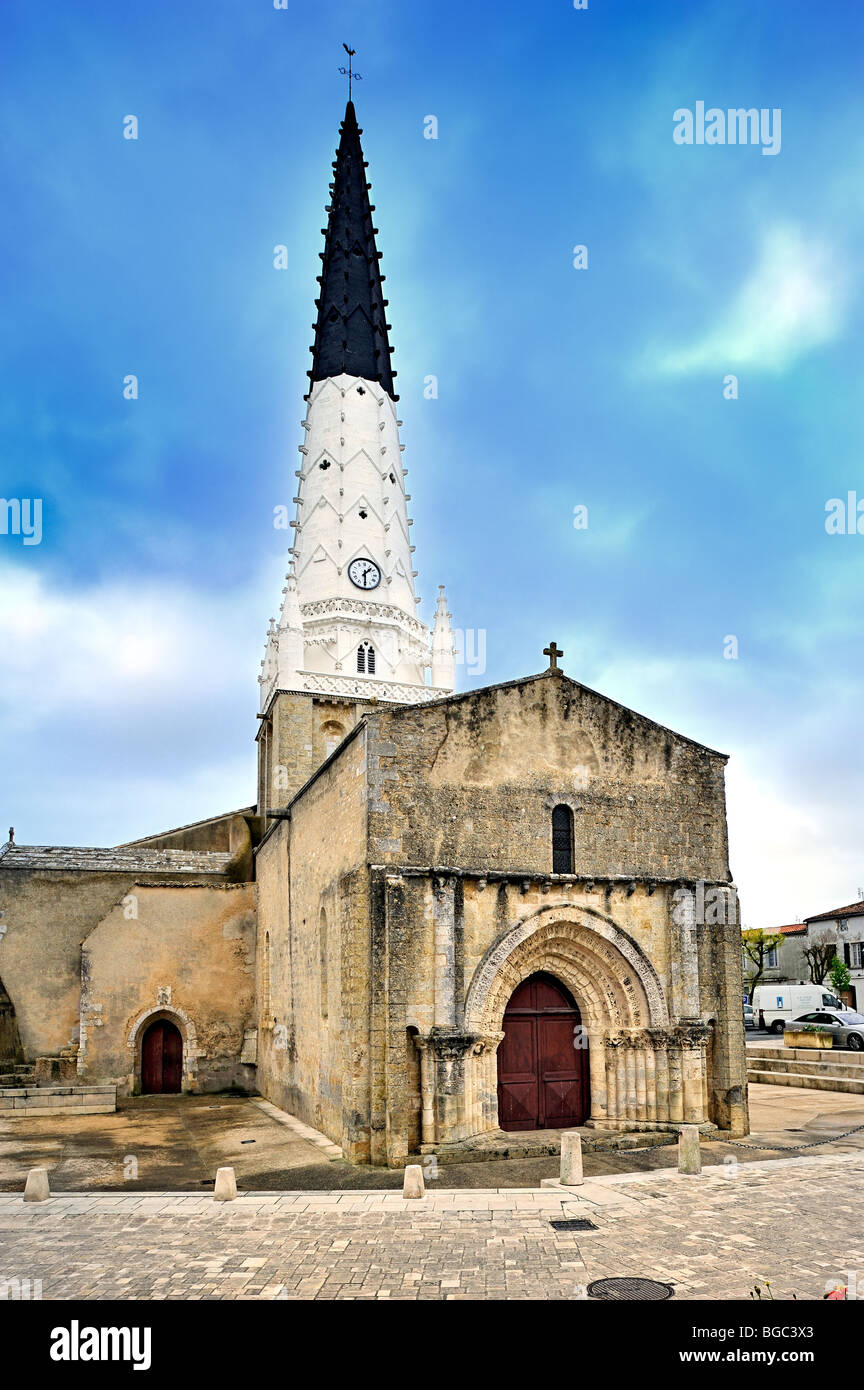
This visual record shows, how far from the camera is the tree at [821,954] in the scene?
51125mm

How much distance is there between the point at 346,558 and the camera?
34562 mm

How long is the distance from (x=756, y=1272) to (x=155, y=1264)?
576 cm

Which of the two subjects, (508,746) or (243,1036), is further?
(243,1036)

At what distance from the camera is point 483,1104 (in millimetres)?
15727

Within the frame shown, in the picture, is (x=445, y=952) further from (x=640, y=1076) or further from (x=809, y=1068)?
(x=809, y=1068)

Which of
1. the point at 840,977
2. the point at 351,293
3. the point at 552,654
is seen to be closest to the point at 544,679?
the point at 552,654

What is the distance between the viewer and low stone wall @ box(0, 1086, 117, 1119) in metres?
22.8

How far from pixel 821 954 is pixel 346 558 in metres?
33.6

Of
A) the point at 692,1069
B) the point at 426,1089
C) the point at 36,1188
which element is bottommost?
the point at 36,1188

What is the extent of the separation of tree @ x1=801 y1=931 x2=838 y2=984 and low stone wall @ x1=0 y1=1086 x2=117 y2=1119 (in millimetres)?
38945

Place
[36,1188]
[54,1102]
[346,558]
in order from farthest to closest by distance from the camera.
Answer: [346,558] < [54,1102] < [36,1188]
